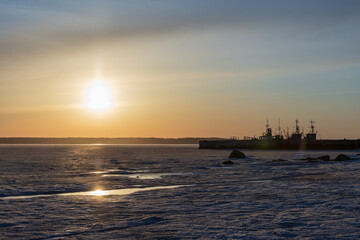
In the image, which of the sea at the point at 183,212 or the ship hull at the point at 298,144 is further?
the ship hull at the point at 298,144

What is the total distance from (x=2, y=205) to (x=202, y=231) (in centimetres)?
1132

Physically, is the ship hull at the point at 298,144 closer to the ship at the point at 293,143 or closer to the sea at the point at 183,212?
the ship at the point at 293,143

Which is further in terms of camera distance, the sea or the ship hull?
the ship hull

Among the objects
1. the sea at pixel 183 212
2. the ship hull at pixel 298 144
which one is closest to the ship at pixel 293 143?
the ship hull at pixel 298 144

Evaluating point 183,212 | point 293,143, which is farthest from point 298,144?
point 183,212

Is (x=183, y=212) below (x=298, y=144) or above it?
above

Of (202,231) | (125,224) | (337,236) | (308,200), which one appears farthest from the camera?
(308,200)

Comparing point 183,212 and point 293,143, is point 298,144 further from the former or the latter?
point 183,212

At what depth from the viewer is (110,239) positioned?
12969mm

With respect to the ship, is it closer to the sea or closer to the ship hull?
the ship hull

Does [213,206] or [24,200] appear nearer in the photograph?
[213,206]

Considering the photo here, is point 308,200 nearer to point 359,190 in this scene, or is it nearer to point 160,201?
point 359,190

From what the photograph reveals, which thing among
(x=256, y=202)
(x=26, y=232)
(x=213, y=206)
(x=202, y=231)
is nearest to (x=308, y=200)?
(x=256, y=202)

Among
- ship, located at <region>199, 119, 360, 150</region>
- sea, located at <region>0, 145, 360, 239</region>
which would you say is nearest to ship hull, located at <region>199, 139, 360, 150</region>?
ship, located at <region>199, 119, 360, 150</region>
